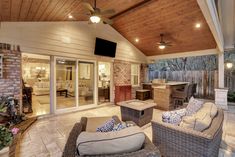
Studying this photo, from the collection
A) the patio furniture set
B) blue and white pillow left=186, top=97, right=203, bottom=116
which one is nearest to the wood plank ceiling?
the patio furniture set

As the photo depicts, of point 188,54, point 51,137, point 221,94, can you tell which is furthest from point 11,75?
point 221,94

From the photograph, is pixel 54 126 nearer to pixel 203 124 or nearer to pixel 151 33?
pixel 203 124

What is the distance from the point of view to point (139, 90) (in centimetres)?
855

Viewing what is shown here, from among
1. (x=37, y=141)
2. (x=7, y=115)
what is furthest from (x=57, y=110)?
(x=37, y=141)

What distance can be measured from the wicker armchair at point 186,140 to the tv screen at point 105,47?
15.4 ft

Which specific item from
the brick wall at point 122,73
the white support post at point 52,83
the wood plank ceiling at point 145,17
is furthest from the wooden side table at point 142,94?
the white support post at point 52,83

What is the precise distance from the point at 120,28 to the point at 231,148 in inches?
243

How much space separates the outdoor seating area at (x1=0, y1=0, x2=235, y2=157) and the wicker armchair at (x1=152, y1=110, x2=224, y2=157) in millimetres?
13

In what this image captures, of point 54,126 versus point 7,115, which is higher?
point 7,115

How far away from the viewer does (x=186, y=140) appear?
6.64ft

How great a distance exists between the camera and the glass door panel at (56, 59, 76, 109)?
545cm

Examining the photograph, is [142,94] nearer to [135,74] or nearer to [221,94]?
[135,74]

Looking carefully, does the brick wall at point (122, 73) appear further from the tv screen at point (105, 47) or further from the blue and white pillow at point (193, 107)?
the blue and white pillow at point (193, 107)

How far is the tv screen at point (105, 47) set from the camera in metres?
6.34
